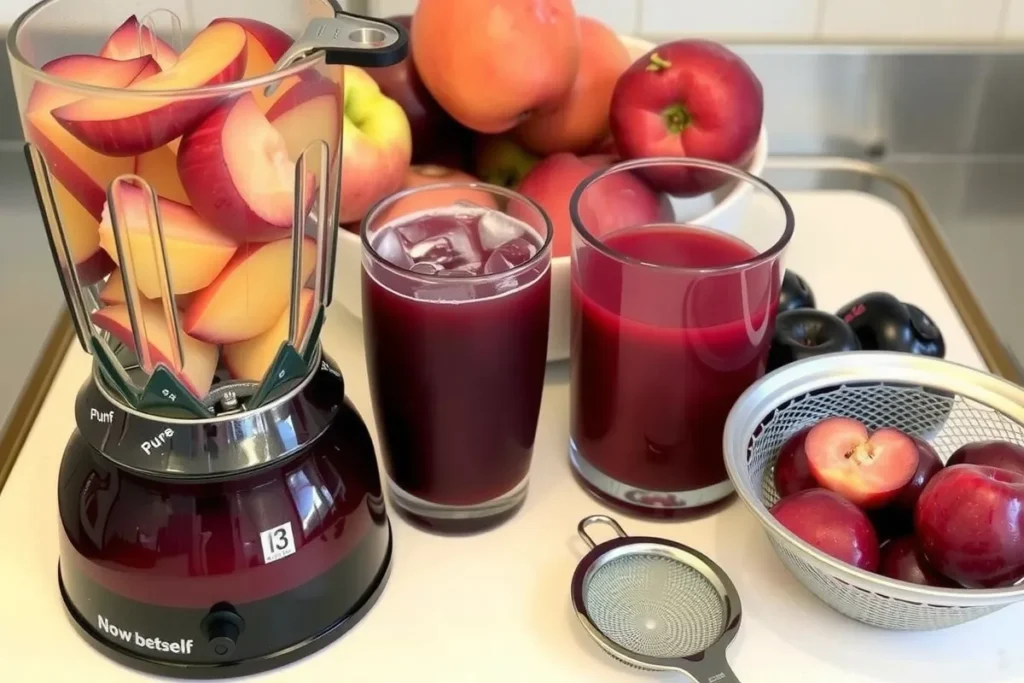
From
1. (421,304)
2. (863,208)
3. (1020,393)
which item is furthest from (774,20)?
(421,304)

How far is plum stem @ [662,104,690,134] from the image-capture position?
0.73m

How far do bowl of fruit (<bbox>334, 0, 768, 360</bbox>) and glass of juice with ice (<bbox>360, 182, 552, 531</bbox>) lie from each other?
0.04 meters

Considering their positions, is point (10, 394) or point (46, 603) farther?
point (10, 394)

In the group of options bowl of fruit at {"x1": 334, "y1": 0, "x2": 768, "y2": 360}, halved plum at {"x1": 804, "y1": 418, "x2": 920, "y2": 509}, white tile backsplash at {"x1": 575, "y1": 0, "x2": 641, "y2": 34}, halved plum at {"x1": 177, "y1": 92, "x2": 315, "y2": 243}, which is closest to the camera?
halved plum at {"x1": 177, "y1": 92, "x2": 315, "y2": 243}

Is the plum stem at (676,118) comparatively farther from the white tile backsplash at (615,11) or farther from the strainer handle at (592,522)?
the white tile backsplash at (615,11)

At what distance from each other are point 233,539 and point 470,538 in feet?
0.54

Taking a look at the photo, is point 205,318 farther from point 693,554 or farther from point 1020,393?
point 1020,393

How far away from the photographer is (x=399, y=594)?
60 cm

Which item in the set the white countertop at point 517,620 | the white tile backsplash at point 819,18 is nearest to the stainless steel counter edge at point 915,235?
the white countertop at point 517,620

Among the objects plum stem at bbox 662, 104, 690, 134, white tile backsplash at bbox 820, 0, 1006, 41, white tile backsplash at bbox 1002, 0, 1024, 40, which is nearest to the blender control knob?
plum stem at bbox 662, 104, 690, 134

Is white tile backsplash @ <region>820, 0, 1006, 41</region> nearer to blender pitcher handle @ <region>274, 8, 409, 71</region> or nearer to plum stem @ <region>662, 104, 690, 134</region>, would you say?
plum stem @ <region>662, 104, 690, 134</region>

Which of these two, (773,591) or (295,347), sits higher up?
(295,347)

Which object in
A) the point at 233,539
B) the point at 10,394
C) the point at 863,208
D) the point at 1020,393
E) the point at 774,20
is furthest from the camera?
the point at 774,20

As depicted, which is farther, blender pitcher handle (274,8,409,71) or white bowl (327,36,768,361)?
white bowl (327,36,768,361)
